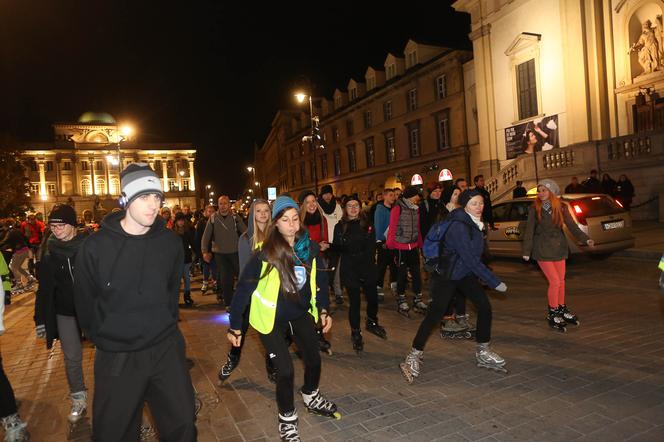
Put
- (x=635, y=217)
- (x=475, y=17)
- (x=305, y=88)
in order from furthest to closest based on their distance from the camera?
(x=475, y=17), (x=305, y=88), (x=635, y=217)

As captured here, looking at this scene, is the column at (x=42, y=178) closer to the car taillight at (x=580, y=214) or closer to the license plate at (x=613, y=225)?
the car taillight at (x=580, y=214)

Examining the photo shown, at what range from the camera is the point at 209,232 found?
8711 millimetres

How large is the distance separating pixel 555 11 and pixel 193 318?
66.4 ft

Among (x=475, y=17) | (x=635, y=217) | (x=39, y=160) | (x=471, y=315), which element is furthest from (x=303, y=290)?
(x=39, y=160)

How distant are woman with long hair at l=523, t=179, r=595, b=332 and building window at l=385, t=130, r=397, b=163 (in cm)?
3282

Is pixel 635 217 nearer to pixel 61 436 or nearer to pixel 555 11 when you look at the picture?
pixel 555 11

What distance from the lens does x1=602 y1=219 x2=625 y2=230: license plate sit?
32.2ft

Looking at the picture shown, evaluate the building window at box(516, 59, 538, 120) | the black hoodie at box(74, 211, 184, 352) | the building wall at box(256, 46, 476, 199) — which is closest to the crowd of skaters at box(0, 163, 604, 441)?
the black hoodie at box(74, 211, 184, 352)

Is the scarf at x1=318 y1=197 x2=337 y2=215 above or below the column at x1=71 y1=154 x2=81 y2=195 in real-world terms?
below

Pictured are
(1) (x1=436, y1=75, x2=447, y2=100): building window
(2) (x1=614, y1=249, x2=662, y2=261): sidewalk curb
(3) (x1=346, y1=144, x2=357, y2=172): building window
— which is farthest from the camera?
(3) (x1=346, y1=144, x2=357, y2=172): building window

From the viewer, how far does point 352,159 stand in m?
46.0

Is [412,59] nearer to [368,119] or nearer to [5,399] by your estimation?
[368,119]

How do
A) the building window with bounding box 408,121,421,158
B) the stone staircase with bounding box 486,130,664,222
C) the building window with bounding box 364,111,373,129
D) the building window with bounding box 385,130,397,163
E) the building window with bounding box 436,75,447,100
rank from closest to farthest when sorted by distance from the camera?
the stone staircase with bounding box 486,130,664,222
the building window with bounding box 436,75,447,100
the building window with bounding box 408,121,421,158
the building window with bounding box 385,130,397,163
the building window with bounding box 364,111,373,129

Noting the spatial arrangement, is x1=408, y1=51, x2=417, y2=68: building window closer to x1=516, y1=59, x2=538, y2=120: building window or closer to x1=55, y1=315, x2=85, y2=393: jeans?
x1=516, y1=59, x2=538, y2=120: building window
